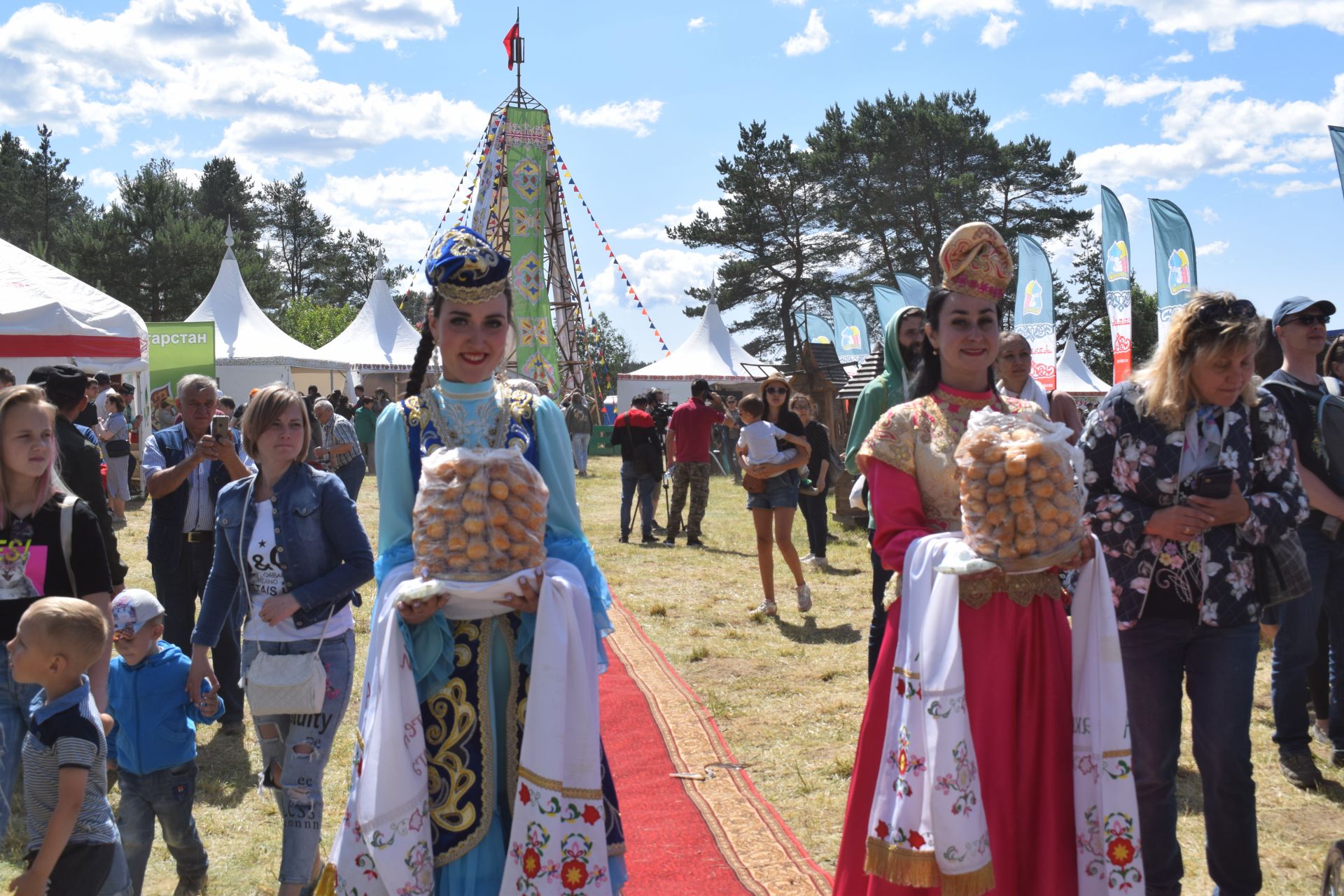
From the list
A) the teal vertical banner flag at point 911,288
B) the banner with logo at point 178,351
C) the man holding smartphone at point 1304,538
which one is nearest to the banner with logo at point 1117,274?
the teal vertical banner flag at point 911,288

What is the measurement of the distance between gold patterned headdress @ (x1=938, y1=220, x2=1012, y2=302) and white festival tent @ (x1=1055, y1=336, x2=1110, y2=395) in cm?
3014

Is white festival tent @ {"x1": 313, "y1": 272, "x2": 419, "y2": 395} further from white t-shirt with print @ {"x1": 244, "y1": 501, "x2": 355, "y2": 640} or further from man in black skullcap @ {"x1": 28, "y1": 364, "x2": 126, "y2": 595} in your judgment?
white t-shirt with print @ {"x1": 244, "y1": 501, "x2": 355, "y2": 640}

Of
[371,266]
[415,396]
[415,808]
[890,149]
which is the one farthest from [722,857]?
[371,266]

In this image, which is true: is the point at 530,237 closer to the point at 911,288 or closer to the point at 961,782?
the point at 911,288

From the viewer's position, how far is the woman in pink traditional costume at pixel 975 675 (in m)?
2.92

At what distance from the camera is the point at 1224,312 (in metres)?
3.47

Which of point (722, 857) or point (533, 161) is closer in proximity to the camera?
point (722, 857)

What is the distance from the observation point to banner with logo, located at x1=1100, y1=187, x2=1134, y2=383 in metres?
17.8

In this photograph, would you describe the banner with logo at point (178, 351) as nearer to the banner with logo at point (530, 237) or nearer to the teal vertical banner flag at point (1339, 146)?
the banner with logo at point (530, 237)

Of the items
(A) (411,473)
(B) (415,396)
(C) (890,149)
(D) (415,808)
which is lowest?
(D) (415,808)

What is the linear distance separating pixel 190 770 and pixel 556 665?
2.40 meters

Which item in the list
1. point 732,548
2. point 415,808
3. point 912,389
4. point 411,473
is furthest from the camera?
point 732,548

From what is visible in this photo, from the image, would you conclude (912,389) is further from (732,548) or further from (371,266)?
(371,266)

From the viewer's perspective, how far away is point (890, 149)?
1590 inches
